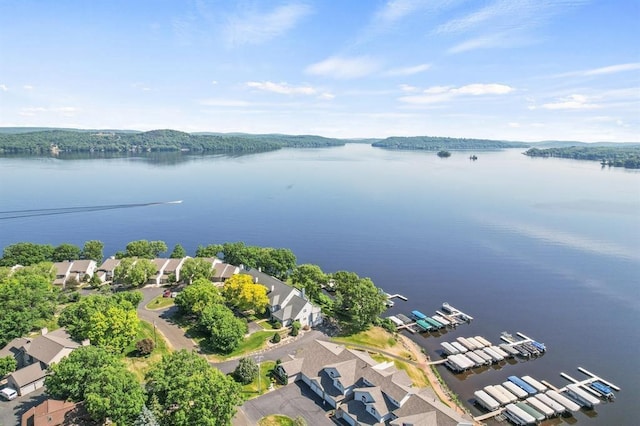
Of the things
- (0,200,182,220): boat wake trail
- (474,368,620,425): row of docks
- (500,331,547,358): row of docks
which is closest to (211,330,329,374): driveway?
(474,368,620,425): row of docks

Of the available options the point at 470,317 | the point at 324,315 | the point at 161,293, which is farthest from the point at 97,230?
the point at 470,317

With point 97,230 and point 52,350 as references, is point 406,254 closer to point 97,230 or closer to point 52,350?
point 52,350

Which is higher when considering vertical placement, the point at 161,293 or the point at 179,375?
the point at 179,375

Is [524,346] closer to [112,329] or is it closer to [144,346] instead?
[144,346]

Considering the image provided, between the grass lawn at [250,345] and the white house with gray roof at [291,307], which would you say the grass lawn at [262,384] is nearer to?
the grass lawn at [250,345]

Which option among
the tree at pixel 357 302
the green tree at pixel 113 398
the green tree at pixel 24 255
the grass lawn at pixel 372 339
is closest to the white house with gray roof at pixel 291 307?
the tree at pixel 357 302

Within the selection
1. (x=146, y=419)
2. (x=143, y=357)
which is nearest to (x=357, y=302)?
(x=143, y=357)

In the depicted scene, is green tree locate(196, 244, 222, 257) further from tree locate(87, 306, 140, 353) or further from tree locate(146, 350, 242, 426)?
tree locate(146, 350, 242, 426)
